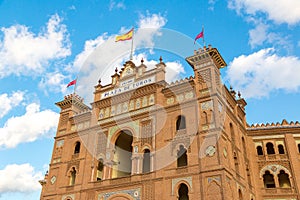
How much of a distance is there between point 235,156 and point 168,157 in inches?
184

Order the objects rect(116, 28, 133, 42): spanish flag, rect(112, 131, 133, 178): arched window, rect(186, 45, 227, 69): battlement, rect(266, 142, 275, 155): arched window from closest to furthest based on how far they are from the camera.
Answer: rect(186, 45, 227, 69): battlement, rect(112, 131, 133, 178): arched window, rect(266, 142, 275, 155): arched window, rect(116, 28, 133, 42): spanish flag

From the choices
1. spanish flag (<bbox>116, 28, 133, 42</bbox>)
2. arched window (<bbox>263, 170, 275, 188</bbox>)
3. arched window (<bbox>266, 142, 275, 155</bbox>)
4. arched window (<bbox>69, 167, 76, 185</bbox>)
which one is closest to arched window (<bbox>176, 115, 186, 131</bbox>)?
arched window (<bbox>263, 170, 275, 188</bbox>)

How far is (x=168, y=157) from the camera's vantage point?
20.0 m

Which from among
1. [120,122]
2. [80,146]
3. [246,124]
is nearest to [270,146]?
[246,124]

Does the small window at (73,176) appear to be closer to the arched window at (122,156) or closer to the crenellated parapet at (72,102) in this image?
the arched window at (122,156)

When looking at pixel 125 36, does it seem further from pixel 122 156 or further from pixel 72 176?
pixel 72 176

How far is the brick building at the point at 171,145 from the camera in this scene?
18953 millimetres

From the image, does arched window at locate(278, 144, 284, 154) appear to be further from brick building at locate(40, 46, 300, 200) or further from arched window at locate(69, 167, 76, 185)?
arched window at locate(69, 167, 76, 185)

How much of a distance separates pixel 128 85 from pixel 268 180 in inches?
521

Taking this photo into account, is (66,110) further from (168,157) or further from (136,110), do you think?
(168,157)

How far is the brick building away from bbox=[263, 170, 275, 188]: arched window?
0.07 m

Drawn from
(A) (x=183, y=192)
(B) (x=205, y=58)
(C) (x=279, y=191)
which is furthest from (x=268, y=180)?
(B) (x=205, y=58)

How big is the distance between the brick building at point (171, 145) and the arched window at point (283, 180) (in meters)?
0.07

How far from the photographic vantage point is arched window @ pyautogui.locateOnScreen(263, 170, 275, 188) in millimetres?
23469
